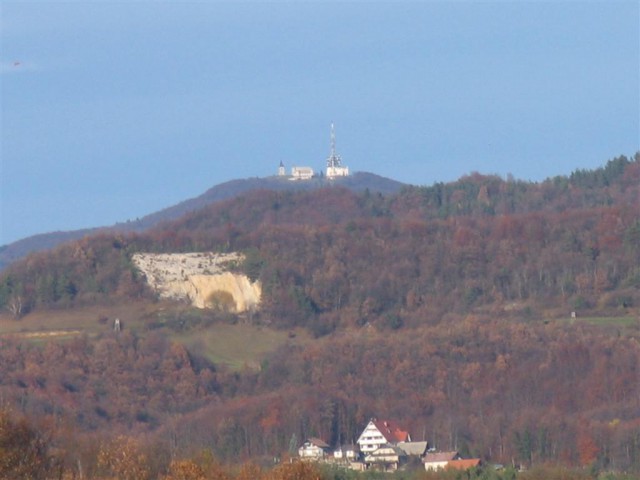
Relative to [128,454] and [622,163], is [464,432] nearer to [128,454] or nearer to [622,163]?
[128,454]

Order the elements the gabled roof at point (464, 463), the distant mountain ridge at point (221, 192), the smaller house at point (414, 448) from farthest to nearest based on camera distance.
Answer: the distant mountain ridge at point (221, 192) → the smaller house at point (414, 448) → the gabled roof at point (464, 463)

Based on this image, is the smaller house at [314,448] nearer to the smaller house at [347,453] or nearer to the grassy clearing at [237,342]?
the smaller house at [347,453]

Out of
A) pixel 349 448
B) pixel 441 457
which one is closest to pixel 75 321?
pixel 349 448

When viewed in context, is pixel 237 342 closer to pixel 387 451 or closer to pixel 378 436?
pixel 378 436

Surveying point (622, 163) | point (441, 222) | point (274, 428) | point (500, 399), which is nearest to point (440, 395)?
point (500, 399)

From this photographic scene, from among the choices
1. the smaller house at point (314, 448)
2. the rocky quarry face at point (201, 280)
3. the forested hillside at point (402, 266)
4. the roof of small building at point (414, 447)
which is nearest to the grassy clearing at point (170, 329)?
the forested hillside at point (402, 266)

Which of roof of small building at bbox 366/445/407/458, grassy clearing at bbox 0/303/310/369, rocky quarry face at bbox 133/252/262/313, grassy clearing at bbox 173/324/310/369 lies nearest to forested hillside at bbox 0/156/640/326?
rocky quarry face at bbox 133/252/262/313

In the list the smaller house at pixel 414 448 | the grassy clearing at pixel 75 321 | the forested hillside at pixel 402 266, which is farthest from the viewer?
the forested hillside at pixel 402 266
